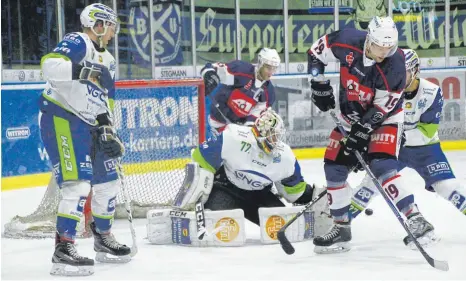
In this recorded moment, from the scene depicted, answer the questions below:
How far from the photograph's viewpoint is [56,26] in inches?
341

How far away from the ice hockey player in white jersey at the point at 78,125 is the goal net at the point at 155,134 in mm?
1485

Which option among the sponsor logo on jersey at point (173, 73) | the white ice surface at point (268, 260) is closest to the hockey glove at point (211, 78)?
the white ice surface at point (268, 260)

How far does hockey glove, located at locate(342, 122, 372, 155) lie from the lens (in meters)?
4.37

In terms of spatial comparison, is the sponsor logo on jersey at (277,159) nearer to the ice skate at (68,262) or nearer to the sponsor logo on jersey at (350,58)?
the sponsor logo on jersey at (350,58)

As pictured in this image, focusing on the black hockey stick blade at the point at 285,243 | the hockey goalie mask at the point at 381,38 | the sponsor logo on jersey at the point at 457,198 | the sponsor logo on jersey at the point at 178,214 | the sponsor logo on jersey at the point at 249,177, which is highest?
the hockey goalie mask at the point at 381,38

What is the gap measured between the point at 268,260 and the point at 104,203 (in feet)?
2.45

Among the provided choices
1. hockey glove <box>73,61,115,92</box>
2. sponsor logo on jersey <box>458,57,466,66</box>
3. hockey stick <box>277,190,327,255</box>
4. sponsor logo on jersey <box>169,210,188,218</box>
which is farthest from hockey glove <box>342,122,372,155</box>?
sponsor logo on jersey <box>458,57,466,66</box>

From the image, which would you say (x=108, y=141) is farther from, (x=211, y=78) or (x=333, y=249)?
(x=211, y=78)

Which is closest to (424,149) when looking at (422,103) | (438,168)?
(438,168)

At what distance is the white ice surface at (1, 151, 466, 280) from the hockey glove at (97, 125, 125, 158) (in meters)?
0.49

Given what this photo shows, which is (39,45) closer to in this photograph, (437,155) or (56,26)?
(56,26)

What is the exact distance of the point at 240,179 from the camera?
4879 millimetres

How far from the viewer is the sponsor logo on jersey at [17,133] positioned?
6.96m

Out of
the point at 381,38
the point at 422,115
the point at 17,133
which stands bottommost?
the point at 17,133
